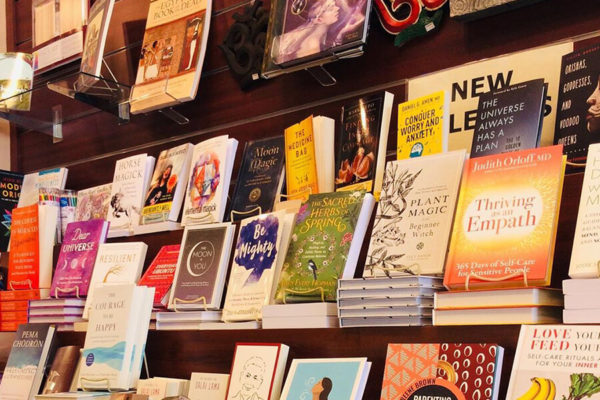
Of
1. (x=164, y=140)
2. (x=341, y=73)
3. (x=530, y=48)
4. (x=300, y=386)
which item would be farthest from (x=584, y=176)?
(x=164, y=140)

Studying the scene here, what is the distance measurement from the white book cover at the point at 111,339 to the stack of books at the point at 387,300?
77 centimetres

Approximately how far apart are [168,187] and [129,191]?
0.23 m

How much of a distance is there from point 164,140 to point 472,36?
55.6 inches

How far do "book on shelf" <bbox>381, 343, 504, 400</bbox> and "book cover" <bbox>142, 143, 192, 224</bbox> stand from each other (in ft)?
4.19

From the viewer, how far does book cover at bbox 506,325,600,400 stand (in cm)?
151

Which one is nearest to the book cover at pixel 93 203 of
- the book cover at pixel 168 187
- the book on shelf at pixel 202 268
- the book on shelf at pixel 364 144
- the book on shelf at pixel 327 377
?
the book cover at pixel 168 187

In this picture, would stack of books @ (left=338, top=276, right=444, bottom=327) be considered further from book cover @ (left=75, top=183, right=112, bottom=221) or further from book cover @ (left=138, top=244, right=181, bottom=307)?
book cover @ (left=75, top=183, right=112, bottom=221)

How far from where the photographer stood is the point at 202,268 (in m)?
2.57

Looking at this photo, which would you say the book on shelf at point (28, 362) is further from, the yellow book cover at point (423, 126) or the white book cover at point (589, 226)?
the white book cover at point (589, 226)

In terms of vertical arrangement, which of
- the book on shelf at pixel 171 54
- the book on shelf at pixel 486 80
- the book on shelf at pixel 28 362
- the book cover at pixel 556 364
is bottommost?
the book on shelf at pixel 28 362

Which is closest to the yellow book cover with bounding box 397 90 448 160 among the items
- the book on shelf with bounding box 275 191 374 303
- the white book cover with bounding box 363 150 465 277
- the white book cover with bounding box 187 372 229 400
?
the white book cover with bounding box 363 150 465 277

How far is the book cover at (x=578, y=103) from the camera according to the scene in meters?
1.82

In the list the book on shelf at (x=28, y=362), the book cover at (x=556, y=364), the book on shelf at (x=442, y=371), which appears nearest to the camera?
the book cover at (x=556, y=364)

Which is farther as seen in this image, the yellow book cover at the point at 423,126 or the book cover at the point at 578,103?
the yellow book cover at the point at 423,126
